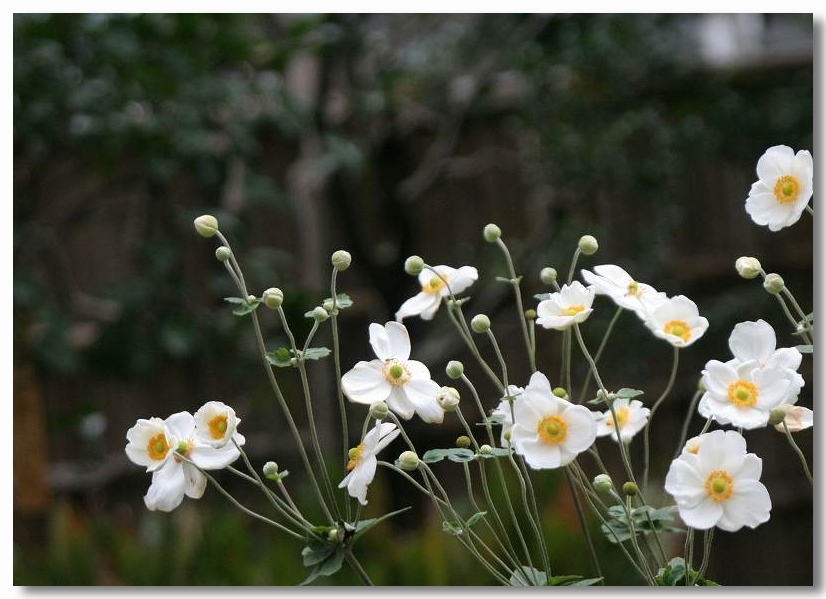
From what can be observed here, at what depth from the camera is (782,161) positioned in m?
0.54

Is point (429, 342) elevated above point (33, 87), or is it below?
below

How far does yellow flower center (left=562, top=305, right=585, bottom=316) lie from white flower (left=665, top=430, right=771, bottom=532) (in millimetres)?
95

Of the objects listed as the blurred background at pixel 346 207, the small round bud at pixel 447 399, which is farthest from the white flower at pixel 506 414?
the blurred background at pixel 346 207

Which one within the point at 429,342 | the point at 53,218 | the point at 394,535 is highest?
the point at 53,218

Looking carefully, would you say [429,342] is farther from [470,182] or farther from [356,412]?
[470,182]

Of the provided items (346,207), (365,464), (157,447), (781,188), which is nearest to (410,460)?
(365,464)

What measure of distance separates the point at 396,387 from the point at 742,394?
0.18m

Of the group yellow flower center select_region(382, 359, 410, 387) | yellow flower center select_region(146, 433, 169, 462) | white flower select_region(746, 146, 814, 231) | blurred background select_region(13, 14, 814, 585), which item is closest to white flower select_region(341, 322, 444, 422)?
yellow flower center select_region(382, 359, 410, 387)

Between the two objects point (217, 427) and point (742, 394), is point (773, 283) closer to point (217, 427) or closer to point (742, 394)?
point (742, 394)

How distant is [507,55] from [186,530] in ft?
3.83

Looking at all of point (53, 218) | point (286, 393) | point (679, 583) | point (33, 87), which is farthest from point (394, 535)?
point (679, 583)

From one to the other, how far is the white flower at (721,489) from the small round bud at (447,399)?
0.39ft

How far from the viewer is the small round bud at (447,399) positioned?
0.51 meters

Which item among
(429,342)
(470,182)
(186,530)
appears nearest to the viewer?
(186,530)
